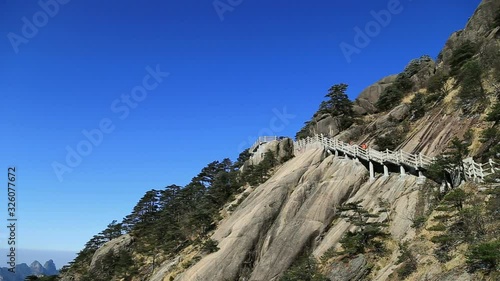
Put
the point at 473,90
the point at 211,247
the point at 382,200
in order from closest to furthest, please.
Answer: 1. the point at 382,200
2. the point at 473,90
3. the point at 211,247

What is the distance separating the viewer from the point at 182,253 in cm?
4434

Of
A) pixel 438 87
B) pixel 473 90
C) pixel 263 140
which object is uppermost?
pixel 263 140

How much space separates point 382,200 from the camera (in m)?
27.9

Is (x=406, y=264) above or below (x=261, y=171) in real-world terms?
below

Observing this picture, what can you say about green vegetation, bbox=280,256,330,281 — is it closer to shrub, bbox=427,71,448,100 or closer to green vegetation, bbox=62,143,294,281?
green vegetation, bbox=62,143,294,281

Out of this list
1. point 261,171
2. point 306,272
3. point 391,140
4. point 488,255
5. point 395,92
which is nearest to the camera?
point 488,255

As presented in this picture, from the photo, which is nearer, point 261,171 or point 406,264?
point 406,264

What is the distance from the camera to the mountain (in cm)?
1802

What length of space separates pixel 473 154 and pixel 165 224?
4674 cm

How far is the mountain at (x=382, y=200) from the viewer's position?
18.0m

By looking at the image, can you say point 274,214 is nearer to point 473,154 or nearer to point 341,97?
point 473,154

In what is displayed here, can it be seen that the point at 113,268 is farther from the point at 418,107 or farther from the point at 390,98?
the point at 390,98

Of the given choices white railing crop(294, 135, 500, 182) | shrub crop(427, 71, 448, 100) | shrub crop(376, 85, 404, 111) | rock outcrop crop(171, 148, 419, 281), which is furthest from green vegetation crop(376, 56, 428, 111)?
rock outcrop crop(171, 148, 419, 281)

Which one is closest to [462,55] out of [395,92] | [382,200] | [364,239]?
[395,92]
